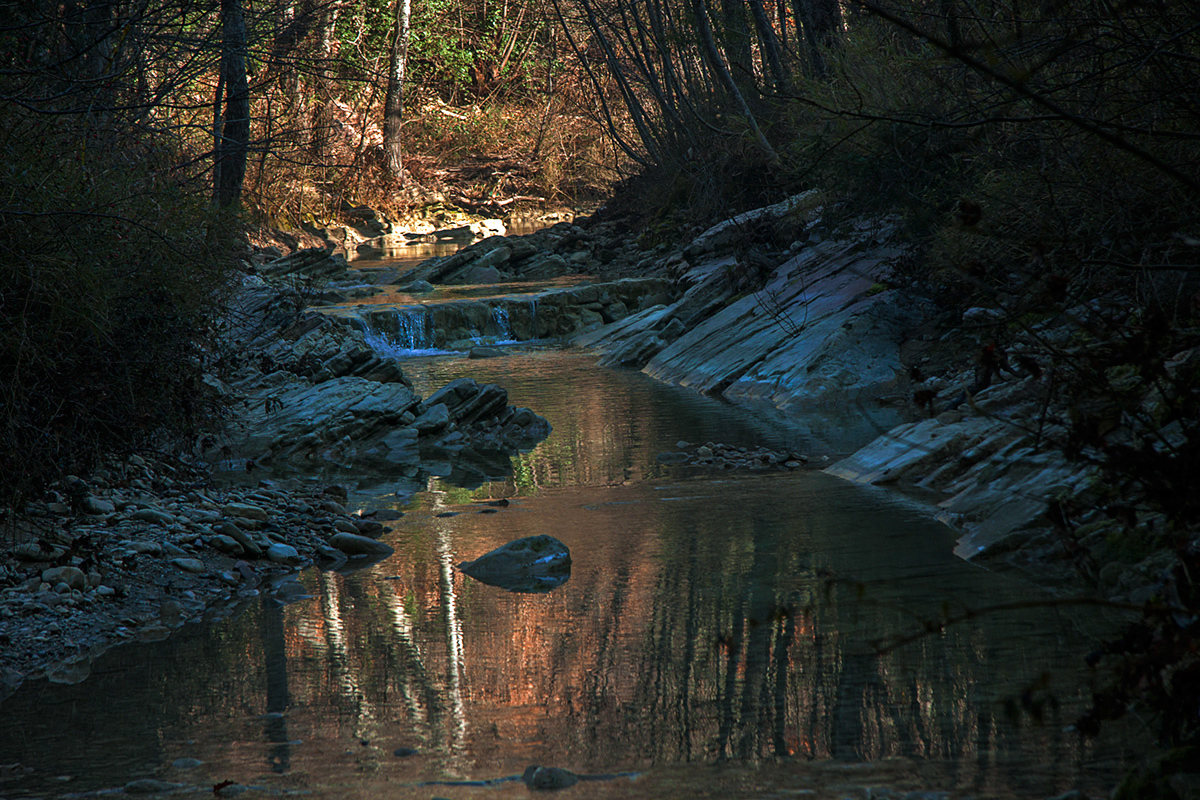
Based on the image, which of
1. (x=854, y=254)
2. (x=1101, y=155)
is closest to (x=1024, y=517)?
(x=1101, y=155)

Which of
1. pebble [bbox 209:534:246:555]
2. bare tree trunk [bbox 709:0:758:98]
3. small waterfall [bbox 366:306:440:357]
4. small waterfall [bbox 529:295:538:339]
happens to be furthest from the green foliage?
bare tree trunk [bbox 709:0:758:98]

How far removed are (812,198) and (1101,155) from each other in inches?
319

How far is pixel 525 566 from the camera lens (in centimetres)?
542

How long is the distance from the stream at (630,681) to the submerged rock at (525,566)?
0.32 feet

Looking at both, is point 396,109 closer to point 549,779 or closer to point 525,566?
point 525,566

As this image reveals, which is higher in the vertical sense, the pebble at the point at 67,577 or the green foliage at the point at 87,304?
the green foliage at the point at 87,304

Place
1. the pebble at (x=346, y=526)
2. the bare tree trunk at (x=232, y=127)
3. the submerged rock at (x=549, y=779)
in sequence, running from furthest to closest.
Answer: the bare tree trunk at (x=232, y=127) < the pebble at (x=346, y=526) < the submerged rock at (x=549, y=779)

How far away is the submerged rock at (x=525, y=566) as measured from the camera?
5.29 metres

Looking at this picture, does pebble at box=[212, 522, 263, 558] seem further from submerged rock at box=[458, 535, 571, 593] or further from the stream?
submerged rock at box=[458, 535, 571, 593]

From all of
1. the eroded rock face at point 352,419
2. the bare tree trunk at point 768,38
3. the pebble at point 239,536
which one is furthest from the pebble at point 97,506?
the bare tree trunk at point 768,38

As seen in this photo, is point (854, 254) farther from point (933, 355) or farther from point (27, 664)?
point (27, 664)

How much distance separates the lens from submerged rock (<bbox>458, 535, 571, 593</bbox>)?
17.4 ft

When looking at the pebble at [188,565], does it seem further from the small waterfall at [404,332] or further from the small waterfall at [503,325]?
the small waterfall at [503,325]

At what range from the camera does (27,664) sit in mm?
4246
